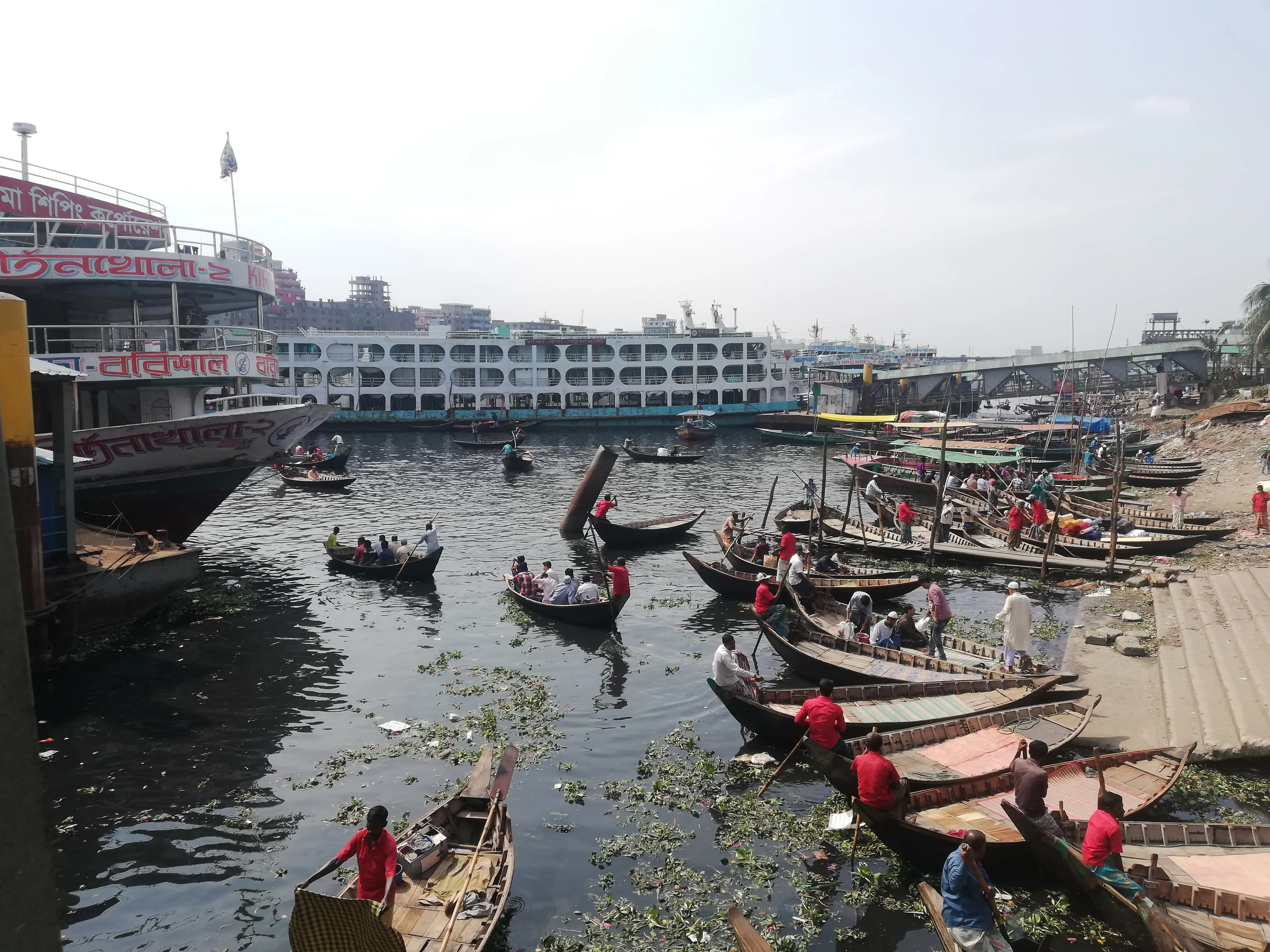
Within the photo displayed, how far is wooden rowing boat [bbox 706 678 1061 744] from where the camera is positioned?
500 inches

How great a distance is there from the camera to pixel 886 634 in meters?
16.1

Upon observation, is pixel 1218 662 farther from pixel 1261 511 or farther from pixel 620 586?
pixel 1261 511

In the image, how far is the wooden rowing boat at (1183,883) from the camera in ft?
25.3

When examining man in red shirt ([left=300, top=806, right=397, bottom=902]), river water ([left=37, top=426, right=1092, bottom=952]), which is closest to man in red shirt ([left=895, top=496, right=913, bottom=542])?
river water ([left=37, top=426, right=1092, bottom=952])

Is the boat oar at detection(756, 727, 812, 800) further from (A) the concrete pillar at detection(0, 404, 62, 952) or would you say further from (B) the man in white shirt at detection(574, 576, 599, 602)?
(A) the concrete pillar at detection(0, 404, 62, 952)

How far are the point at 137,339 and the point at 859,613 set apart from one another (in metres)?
22.0

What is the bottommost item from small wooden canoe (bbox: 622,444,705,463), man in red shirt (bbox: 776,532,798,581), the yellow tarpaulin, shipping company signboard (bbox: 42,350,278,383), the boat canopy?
man in red shirt (bbox: 776,532,798,581)

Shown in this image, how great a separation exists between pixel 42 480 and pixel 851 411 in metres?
70.1

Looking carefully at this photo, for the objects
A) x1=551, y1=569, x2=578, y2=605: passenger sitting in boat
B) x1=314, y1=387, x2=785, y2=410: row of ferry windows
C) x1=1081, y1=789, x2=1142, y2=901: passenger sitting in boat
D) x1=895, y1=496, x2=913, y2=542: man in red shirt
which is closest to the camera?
x1=1081, y1=789, x2=1142, y2=901: passenger sitting in boat

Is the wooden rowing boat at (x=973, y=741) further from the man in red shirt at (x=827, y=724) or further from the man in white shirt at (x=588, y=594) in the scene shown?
the man in white shirt at (x=588, y=594)

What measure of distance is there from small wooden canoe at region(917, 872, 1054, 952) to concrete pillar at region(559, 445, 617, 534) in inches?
885

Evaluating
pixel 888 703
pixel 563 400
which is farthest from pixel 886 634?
pixel 563 400

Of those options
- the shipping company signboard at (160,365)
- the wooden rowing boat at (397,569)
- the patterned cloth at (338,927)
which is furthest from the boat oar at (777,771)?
the shipping company signboard at (160,365)

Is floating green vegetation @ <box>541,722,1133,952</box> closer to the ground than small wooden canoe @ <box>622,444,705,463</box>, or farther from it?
closer to the ground
